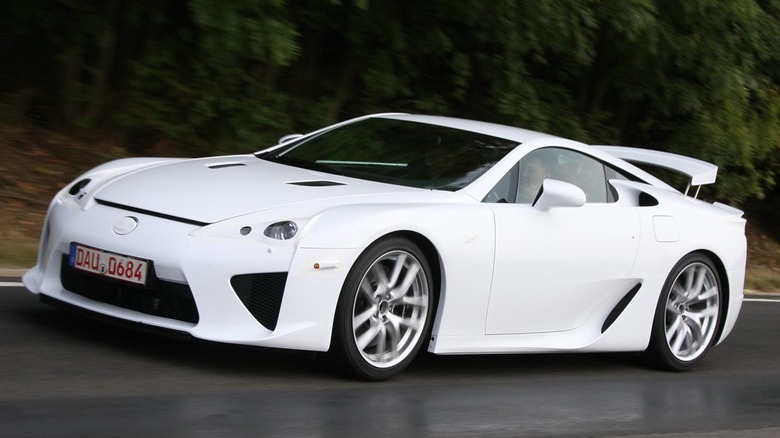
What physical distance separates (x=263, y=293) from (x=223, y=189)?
0.74 metres

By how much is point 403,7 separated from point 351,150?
5.83 meters

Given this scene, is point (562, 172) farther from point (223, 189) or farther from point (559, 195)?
point (223, 189)

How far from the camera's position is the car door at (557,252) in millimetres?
5926

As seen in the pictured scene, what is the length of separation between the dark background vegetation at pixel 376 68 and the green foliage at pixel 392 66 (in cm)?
2

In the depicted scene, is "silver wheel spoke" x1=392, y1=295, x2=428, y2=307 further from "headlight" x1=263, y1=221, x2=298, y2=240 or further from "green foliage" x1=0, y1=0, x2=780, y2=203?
"green foliage" x1=0, y1=0, x2=780, y2=203

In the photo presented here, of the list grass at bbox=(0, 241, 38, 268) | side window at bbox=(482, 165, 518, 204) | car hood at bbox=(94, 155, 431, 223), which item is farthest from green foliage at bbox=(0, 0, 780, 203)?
side window at bbox=(482, 165, 518, 204)

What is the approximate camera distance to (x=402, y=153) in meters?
6.41

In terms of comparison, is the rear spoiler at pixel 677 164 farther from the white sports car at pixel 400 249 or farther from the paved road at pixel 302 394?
the paved road at pixel 302 394

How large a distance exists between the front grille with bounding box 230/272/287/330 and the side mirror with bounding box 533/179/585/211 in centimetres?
164

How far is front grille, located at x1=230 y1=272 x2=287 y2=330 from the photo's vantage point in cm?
507

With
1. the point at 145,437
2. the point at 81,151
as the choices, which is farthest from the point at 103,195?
the point at 81,151

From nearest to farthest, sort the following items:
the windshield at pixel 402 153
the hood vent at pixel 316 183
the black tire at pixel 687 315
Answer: the hood vent at pixel 316 183, the windshield at pixel 402 153, the black tire at pixel 687 315

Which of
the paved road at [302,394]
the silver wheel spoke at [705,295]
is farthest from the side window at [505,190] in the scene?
the silver wheel spoke at [705,295]

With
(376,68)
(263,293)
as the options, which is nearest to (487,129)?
(263,293)
